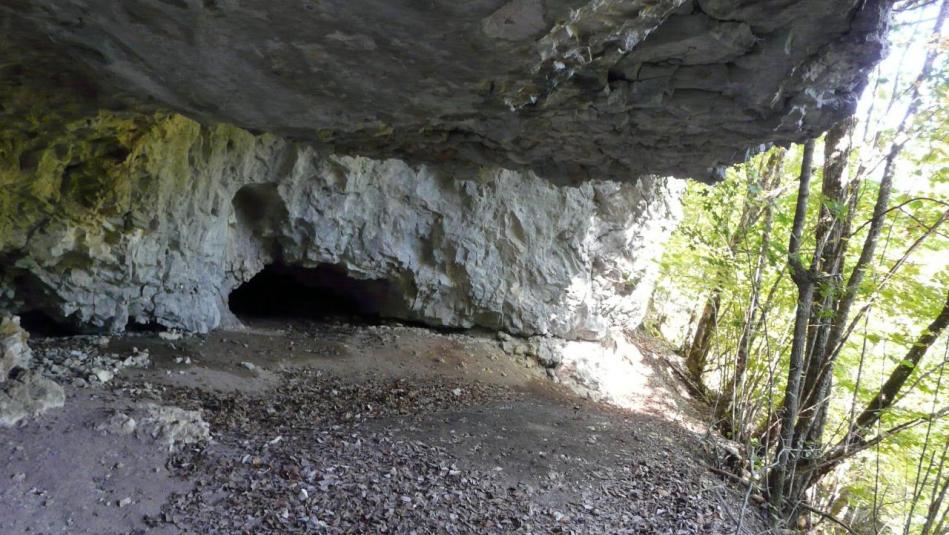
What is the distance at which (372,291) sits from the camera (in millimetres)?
10688

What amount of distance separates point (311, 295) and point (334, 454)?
24.0ft

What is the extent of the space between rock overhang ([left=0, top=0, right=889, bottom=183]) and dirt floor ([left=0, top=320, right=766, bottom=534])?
8.34 ft

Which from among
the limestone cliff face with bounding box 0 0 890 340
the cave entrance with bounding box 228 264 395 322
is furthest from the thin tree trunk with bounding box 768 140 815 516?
the cave entrance with bounding box 228 264 395 322

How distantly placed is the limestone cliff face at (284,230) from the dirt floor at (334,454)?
846 millimetres

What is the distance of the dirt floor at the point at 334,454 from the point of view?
390cm

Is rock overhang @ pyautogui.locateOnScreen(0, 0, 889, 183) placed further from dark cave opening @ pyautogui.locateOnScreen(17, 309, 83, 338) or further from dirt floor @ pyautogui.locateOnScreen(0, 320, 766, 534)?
dark cave opening @ pyautogui.locateOnScreen(17, 309, 83, 338)

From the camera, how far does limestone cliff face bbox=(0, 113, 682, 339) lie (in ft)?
21.0

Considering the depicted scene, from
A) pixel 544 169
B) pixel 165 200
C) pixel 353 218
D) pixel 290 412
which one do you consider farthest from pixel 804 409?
pixel 165 200

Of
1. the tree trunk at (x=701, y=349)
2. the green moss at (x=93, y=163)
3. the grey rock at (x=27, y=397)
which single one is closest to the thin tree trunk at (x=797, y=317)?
the tree trunk at (x=701, y=349)

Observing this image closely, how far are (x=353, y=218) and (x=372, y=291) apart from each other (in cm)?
181

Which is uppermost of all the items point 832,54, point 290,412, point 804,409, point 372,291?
point 832,54

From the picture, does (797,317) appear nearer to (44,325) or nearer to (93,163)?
(93,163)

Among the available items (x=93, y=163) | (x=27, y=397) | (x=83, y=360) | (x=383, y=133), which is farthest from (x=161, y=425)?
(x=93, y=163)

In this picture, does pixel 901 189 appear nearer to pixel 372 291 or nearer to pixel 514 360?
pixel 514 360
